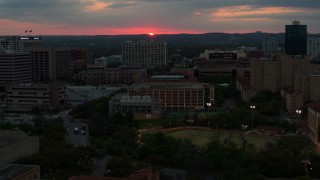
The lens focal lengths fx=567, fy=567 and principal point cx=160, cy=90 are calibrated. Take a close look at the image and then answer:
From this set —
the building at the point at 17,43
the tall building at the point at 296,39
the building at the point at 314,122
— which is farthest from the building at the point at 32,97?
the tall building at the point at 296,39

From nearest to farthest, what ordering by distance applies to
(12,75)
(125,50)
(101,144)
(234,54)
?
(101,144) < (12,75) < (234,54) < (125,50)

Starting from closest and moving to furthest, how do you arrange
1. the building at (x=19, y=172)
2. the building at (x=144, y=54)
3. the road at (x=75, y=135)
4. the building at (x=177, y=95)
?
the building at (x=19, y=172), the road at (x=75, y=135), the building at (x=177, y=95), the building at (x=144, y=54)

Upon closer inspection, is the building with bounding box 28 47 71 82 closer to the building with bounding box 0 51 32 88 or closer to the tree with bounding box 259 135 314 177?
the building with bounding box 0 51 32 88

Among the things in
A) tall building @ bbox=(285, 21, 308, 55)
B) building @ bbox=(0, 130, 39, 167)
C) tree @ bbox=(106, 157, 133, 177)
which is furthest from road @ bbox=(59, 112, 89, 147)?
tall building @ bbox=(285, 21, 308, 55)

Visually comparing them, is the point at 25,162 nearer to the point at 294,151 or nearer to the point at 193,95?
the point at 294,151

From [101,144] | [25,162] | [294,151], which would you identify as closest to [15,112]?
[101,144]

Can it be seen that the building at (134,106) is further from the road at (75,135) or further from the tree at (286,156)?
the tree at (286,156)
